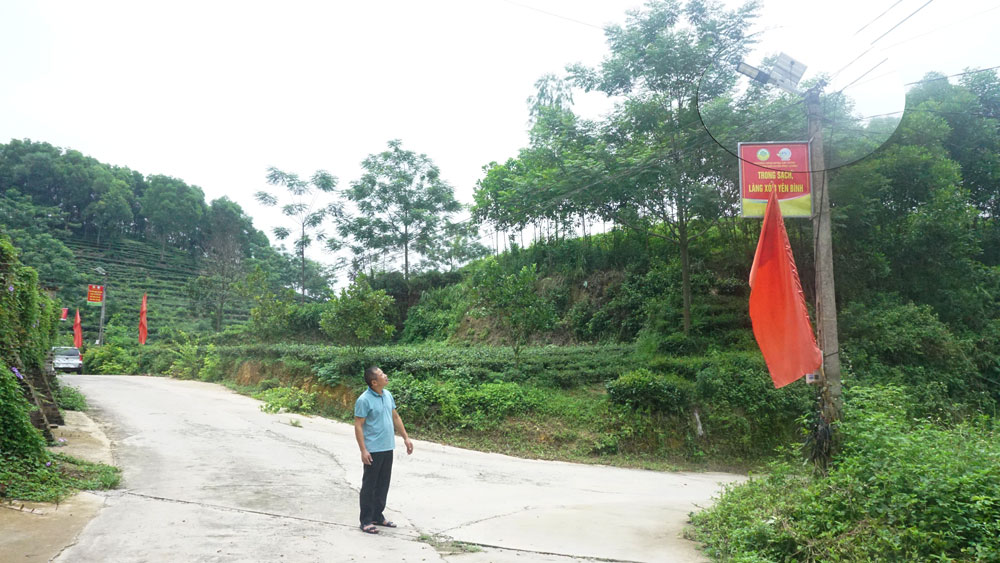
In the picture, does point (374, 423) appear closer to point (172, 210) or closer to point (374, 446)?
point (374, 446)

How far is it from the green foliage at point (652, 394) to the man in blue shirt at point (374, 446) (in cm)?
718

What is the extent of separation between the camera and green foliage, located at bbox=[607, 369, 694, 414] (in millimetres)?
11117

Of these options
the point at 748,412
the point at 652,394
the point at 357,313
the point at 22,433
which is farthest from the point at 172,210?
the point at 748,412

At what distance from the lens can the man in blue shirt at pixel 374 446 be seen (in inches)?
188

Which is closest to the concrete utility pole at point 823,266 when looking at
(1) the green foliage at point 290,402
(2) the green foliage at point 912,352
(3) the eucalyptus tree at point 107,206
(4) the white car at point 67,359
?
(2) the green foliage at point 912,352

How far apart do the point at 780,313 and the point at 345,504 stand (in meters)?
4.64

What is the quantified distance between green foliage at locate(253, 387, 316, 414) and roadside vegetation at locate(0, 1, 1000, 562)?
0.19 ft

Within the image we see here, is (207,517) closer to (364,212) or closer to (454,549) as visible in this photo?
(454,549)

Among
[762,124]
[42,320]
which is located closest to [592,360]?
[762,124]

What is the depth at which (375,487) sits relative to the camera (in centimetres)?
485

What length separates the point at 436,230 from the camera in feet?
96.3

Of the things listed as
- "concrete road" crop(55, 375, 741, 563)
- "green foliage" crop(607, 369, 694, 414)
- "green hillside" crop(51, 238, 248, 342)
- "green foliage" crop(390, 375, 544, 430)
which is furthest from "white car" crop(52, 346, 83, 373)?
"green foliage" crop(607, 369, 694, 414)

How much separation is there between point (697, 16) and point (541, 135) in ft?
15.5

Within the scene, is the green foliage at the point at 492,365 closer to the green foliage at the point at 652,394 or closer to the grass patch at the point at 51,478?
the green foliage at the point at 652,394
